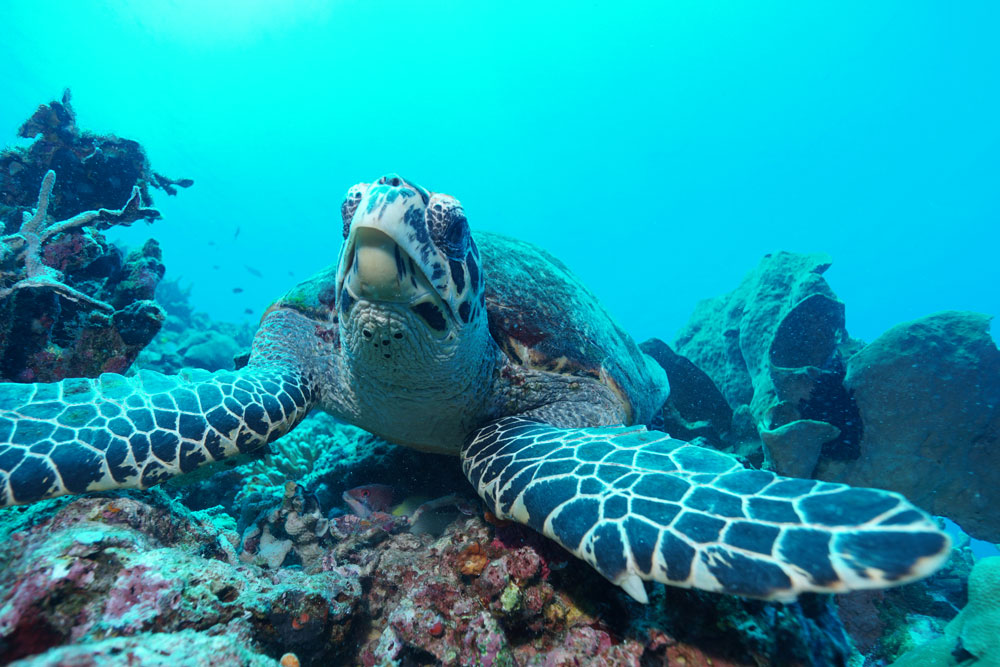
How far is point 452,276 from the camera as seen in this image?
2.19 metres

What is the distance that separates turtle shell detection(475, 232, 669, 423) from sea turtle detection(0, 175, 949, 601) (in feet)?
0.06

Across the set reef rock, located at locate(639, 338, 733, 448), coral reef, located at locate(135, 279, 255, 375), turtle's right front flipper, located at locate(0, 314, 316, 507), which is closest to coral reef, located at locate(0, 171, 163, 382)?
coral reef, located at locate(135, 279, 255, 375)

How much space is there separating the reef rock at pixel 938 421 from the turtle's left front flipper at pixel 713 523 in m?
4.13

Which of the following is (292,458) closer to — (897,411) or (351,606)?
(351,606)

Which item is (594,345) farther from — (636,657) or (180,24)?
(180,24)

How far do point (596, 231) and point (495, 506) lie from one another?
127 m

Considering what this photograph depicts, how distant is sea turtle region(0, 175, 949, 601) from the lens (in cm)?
121

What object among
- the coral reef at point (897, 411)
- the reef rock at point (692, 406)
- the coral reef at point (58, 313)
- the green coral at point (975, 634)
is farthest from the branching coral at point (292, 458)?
the coral reef at point (897, 411)

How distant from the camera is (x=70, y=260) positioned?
417 cm

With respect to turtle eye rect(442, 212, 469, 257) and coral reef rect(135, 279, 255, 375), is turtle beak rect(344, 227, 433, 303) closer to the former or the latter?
turtle eye rect(442, 212, 469, 257)

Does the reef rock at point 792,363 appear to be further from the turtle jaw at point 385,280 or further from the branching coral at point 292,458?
the branching coral at point 292,458

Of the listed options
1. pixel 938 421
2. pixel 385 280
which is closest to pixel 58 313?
pixel 385 280

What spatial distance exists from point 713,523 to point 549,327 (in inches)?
86.9

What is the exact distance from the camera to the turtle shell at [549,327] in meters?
3.28
